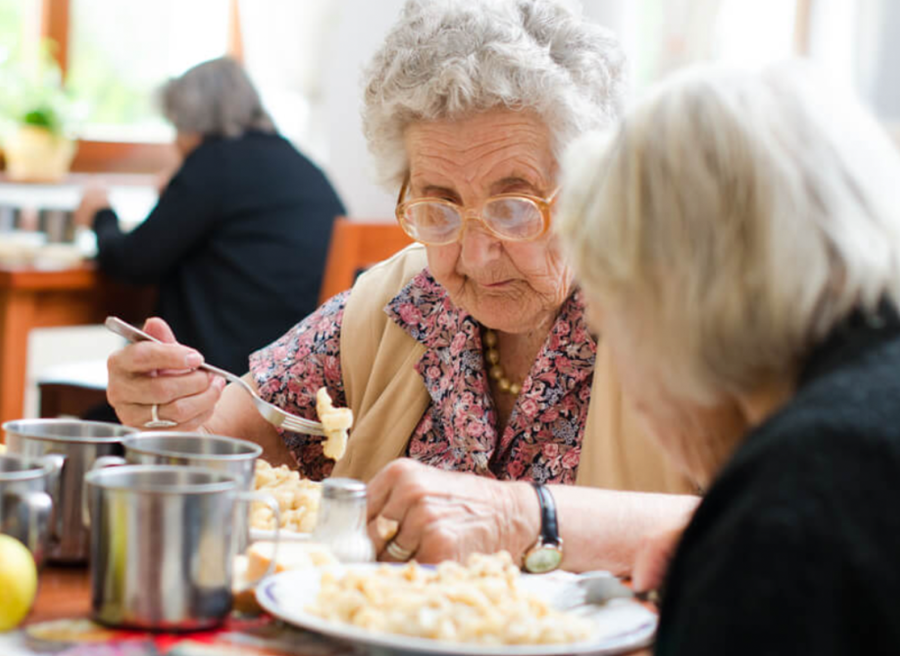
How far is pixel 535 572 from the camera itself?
1218 mm

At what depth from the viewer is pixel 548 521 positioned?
1257 mm

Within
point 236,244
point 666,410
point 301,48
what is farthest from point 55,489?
point 301,48

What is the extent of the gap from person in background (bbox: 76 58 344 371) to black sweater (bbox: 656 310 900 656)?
9.42ft

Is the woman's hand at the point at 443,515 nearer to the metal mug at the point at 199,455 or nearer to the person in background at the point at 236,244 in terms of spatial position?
the metal mug at the point at 199,455

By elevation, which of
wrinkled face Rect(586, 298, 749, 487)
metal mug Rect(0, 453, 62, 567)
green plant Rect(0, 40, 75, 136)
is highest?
green plant Rect(0, 40, 75, 136)

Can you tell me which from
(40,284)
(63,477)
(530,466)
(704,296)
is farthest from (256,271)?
(704,296)

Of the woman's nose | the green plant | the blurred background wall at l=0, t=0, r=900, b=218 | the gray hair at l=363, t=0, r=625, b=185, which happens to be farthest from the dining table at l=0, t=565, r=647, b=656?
the green plant

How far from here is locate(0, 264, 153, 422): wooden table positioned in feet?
11.7

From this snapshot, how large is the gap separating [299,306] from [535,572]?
98.8 inches

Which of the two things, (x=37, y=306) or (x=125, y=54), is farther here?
(x=125, y=54)

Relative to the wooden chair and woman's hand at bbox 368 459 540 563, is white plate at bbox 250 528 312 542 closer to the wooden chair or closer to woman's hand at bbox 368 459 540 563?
woman's hand at bbox 368 459 540 563

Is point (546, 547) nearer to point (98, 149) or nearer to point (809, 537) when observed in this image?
point (809, 537)

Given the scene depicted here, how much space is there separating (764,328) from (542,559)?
1.69ft

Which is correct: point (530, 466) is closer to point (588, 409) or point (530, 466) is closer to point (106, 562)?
point (588, 409)
